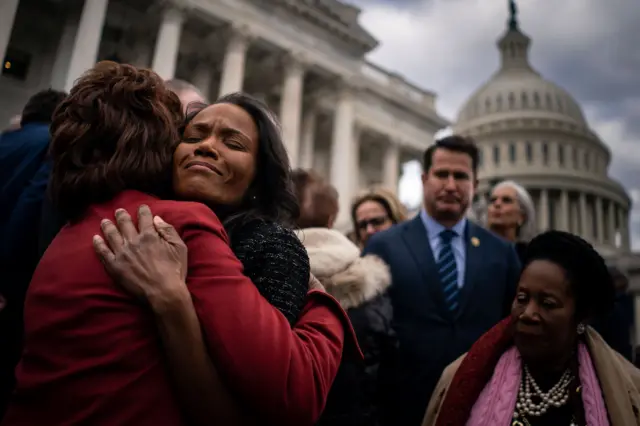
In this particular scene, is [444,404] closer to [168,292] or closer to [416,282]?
[416,282]

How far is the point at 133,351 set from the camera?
60.5 inches

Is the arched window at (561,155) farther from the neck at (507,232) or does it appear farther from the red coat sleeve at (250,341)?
the red coat sleeve at (250,341)

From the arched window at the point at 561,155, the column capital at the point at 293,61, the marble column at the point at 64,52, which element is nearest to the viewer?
the marble column at the point at 64,52

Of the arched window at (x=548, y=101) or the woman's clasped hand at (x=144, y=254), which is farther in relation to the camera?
the arched window at (x=548, y=101)

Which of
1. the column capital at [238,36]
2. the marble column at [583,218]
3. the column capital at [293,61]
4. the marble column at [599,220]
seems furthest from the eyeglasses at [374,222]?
the marble column at [599,220]

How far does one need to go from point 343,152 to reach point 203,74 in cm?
783

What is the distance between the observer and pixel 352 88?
26.4 m

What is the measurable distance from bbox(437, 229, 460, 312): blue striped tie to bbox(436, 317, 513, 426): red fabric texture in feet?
3.05

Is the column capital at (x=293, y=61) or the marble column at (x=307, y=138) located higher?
the column capital at (x=293, y=61)

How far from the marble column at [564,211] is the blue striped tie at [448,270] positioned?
67.4 m

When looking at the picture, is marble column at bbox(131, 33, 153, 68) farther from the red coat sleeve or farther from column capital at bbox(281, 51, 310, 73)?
the red coat sleeve

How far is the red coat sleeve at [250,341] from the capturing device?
153cm

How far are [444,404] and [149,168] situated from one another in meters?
2.19

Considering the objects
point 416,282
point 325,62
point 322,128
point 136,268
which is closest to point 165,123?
point 136,268
